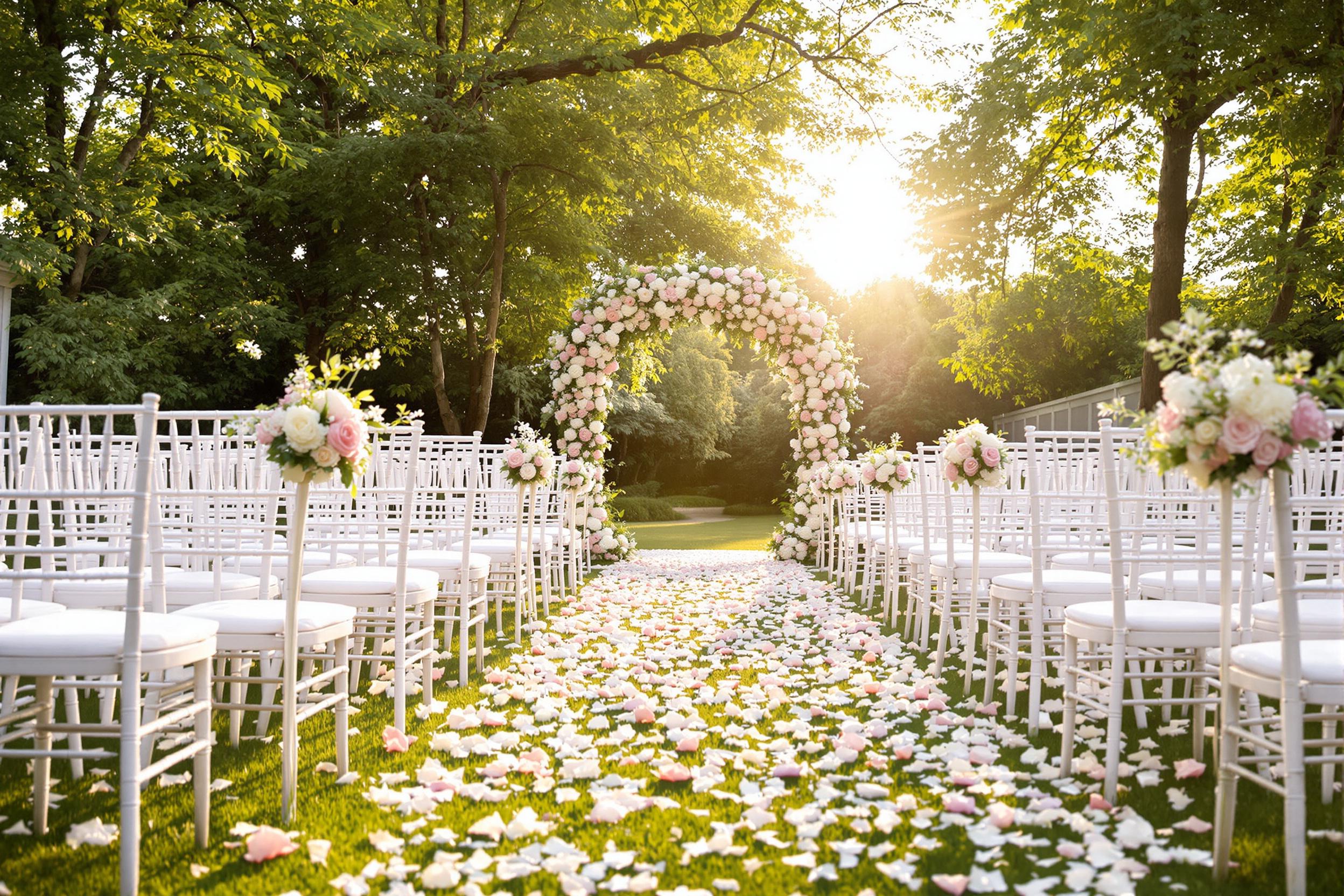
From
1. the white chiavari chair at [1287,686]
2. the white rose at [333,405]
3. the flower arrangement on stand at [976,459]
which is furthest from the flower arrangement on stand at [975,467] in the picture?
the white rose at [333,405]

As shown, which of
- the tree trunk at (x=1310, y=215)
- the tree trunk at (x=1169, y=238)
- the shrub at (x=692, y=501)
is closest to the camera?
the tree trunk at (x=1169, y=238)

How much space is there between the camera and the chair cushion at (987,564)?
475 centimetres

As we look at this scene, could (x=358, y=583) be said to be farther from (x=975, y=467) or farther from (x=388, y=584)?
(x=975, y=467)

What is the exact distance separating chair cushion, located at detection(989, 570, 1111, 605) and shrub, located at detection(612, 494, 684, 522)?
680 inches

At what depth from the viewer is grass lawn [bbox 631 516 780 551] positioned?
14781mm

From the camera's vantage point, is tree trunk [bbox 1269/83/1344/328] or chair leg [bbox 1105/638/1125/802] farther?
tree trunk [bbox 1269/83/1344/328]

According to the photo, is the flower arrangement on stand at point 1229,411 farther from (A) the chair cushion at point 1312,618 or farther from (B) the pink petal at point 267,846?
(B) the pink petal at point 267,846

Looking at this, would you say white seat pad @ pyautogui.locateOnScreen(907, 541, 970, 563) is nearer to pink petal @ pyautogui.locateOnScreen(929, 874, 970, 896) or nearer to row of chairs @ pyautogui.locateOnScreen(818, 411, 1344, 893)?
row of chairs @ pyautogui.locateOnScreen(818, 411, 1344, 893)

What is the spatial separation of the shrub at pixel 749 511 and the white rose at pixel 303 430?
2393cm

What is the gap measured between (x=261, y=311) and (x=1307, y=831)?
14.6 metres

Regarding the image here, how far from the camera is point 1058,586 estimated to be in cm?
361

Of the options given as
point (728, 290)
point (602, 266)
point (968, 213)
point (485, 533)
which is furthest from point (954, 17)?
point (485, 533)

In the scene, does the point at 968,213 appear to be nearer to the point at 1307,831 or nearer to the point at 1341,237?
the point at 1341,237

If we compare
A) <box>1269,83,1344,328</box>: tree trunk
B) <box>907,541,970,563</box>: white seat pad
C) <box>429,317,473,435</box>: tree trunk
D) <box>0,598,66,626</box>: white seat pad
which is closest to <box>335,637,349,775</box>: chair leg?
<box>0,598,66,626</box>: white seat pad
